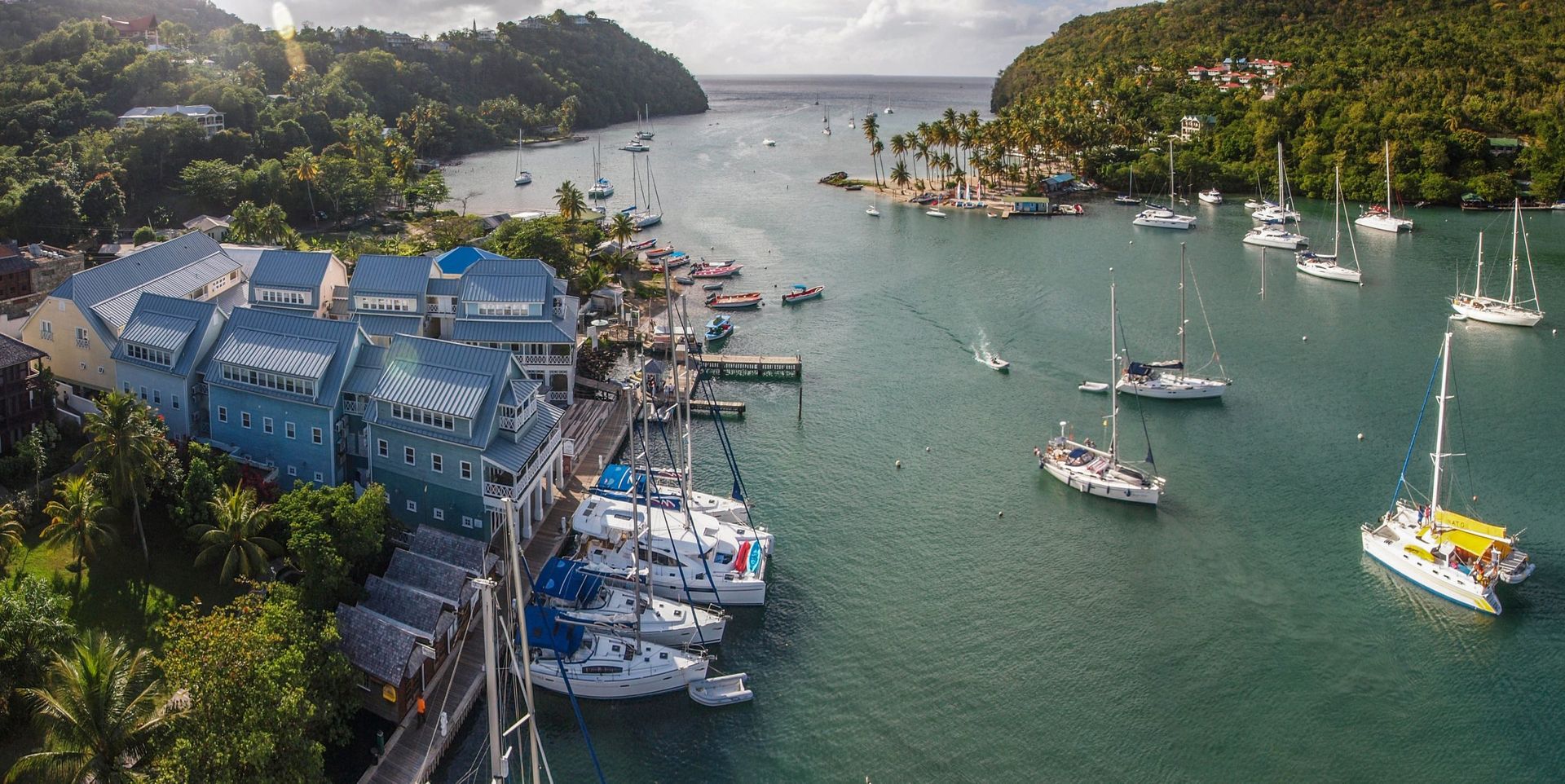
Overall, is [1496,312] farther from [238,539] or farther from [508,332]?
[238,539]

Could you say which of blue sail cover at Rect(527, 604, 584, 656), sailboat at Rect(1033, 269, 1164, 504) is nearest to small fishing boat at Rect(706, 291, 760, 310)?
sailboat at Rect(1033, 269, 1164, 504)

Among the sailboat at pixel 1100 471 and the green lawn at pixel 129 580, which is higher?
the green lawn at pixel 129 580

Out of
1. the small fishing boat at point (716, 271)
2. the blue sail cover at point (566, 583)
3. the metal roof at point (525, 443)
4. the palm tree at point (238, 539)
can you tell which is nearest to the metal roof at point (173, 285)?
the palm tree at point (238, 539)

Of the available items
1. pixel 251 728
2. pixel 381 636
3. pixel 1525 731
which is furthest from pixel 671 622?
pixel 1525 731

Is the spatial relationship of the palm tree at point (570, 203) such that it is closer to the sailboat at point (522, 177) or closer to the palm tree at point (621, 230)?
the palm tree at point (621, 230)

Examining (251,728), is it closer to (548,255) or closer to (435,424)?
(435,424)

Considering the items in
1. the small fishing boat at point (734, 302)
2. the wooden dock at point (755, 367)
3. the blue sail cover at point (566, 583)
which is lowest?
the blue sail cover at point (566, 583)

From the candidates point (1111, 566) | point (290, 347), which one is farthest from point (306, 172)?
point (1111, 566)
